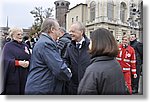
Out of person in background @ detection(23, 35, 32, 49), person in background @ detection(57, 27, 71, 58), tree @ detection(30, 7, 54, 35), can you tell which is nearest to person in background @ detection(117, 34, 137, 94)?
person in background @ detection(57, 27, 71, 58)

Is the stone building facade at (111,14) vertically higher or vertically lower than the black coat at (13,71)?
higher

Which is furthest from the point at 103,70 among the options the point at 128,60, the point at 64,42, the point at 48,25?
the point at 128,60

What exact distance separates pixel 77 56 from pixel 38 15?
0.48 meters

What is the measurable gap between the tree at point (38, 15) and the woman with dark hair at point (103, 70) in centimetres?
79

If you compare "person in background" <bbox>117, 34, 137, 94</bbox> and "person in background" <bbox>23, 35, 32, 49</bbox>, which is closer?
"person in background" <bbox>23, 35, 32, 49</bbox>

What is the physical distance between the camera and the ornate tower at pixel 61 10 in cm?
214

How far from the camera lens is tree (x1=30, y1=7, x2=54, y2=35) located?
6.97ft

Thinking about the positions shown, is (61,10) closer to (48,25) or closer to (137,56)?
(48,25)

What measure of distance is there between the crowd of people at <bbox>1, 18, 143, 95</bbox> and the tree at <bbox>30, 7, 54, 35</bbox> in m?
0.13

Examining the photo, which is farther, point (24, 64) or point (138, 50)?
point (138, 50)

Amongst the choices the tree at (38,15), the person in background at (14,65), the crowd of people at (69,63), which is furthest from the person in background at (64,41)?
the person in background at (14,65)

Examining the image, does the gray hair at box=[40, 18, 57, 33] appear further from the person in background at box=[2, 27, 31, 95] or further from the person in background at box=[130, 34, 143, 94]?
the person in background at box=[130, 34, 143, 94]

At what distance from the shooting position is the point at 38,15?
7.09ft

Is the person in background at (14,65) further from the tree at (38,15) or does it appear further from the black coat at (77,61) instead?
the black coat at (77,61)
